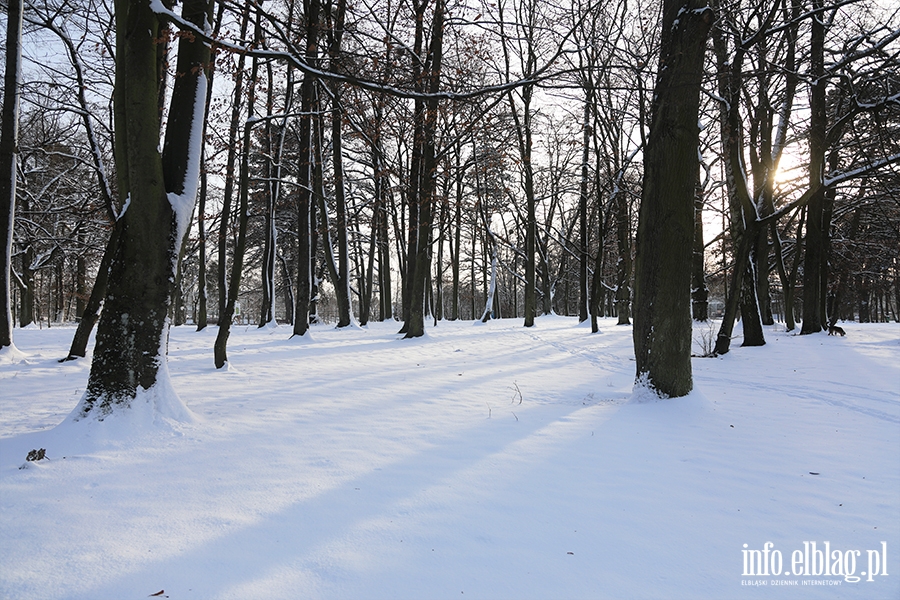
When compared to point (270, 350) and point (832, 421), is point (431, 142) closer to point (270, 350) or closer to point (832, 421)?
point (270, 350)

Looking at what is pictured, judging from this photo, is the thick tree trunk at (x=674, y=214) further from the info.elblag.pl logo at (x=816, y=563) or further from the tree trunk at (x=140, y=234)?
the tree trunk at (x=140, y=234)

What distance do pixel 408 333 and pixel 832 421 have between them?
9137 millimetres

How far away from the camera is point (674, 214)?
4785 mm

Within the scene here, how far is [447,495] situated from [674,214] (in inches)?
148

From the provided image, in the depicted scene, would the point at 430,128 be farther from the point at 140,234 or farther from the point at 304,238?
the point at 140,234

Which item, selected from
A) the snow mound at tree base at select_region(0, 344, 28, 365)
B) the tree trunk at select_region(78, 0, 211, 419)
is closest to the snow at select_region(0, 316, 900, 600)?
the tree trunk at select_region(78, 0, 211, 419)

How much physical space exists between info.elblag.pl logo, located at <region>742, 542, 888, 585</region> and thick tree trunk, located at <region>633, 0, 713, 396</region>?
8.85 feet

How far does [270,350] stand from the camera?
1005cm

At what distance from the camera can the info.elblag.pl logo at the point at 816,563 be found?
197 cm

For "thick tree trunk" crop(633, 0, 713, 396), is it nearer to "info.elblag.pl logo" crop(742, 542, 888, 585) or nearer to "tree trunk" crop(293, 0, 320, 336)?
"info.elblag.pl logo" crop(742, 542, 888, 585)

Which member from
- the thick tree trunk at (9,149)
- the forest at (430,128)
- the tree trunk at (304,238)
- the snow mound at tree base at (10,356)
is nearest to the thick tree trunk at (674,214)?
the forest at (430,128)

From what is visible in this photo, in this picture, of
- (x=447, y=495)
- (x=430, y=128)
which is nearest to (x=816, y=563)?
(x=447, y=495)

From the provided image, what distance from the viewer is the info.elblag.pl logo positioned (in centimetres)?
197

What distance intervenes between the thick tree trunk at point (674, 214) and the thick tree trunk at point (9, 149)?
406 inches
